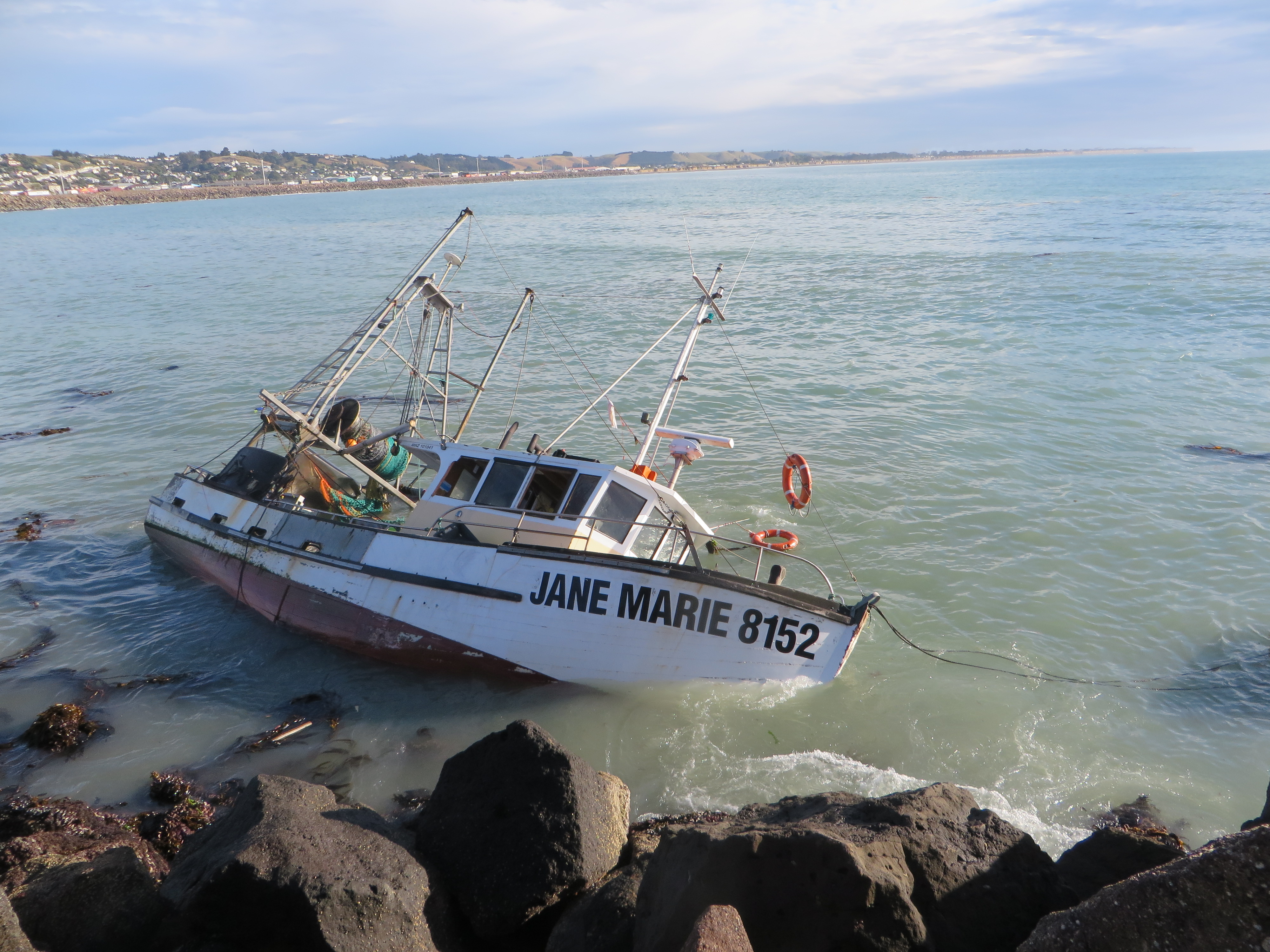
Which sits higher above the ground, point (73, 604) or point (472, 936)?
point (472, 936)

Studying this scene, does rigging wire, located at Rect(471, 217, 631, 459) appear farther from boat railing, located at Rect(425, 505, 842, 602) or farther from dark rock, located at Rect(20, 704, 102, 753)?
dark rock, located at Rect(20, 704, 102, 753)

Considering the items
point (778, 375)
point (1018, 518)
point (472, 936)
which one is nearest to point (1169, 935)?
point (472, 936)

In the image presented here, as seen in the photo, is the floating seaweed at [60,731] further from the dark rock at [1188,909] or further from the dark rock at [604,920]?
the dark rock at [1188,909]

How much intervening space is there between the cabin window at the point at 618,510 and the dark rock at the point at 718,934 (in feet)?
20.3

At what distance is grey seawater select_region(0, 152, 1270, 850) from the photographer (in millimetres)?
8953

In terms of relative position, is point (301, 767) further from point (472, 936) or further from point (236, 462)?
point (236, 462)

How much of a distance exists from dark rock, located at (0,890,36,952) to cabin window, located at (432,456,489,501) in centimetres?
691

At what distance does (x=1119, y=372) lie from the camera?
2238cm

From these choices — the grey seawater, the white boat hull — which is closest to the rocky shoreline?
the grey seawater

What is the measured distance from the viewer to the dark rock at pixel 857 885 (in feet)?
15.9

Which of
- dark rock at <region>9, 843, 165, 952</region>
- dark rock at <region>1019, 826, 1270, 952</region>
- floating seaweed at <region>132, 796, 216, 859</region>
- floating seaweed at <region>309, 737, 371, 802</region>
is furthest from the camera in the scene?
floating seaweed at <region>309, 737, 371, 802</region>

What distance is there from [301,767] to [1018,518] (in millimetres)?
12009

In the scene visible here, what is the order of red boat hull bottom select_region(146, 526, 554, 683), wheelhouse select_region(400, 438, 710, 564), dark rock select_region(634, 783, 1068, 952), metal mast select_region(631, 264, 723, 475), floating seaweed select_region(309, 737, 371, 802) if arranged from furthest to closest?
metal mast select_region(631, 264, 723, 475) < wheelhouse select_region(400, 438, 710, 564) < red boat hull bottom select_region(146, 526, 554, 683) < floating seaweed select_region(309, 737, 371, 802) < dark rock select_region(634, 783, 1068, 952)

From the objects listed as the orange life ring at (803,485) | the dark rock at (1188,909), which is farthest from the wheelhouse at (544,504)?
the dark rock at (1188,909)
